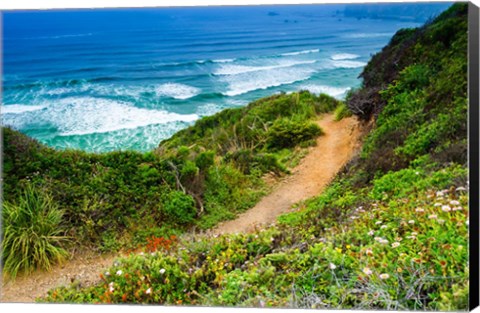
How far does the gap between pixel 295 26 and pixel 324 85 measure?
267cm

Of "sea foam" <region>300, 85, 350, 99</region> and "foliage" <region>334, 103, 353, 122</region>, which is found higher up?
"sea foam" <region>300, 85, 350, 99</region>

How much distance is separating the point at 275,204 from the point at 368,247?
93.4 inches

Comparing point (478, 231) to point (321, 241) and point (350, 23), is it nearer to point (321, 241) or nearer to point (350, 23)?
point (321, 241)

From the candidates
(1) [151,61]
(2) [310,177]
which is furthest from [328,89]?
(1) [151,61]

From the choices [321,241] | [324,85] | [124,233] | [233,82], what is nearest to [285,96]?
[324,85]

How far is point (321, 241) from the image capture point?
4.33 metres

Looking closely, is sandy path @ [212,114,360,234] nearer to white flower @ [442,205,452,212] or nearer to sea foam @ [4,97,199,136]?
sea foam @ [4,97,199,136]

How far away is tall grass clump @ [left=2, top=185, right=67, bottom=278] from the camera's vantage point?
202 inches

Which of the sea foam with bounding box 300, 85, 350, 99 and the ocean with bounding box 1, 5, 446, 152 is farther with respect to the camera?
the sea foam with bounding box 300, 85, 350, 99

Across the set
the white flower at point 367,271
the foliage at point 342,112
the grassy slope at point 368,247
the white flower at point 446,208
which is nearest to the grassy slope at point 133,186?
the grassy slope at point 368,247

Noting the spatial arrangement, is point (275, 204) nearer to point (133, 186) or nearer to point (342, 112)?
point (133, 186)

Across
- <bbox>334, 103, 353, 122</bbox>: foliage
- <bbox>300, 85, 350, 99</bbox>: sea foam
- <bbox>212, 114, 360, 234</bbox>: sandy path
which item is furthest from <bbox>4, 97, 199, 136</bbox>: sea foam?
<bbox>334, 103, 353, 122</bbox>: foliage

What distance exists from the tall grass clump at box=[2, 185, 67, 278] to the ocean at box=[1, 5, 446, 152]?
37.7 inches

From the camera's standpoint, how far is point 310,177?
6.79 m
